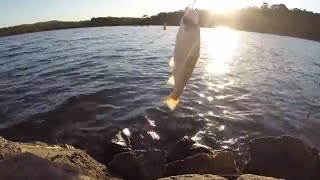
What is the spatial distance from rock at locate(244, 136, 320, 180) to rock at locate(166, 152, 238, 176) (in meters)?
0.68

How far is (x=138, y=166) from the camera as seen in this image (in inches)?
370

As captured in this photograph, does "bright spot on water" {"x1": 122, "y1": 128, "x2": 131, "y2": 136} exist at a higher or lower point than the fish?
lower

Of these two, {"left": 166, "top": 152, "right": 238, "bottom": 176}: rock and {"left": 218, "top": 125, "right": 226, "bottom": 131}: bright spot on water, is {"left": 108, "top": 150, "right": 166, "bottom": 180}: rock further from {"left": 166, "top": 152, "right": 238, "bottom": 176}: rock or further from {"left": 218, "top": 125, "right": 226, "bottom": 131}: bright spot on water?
{"left": 218, "top": 125, "right": 226, "bottom": 131}: bright spot on water

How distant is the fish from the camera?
15.9 feet

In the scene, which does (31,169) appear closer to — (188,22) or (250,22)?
(188,22)

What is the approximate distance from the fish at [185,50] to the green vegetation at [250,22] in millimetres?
76628

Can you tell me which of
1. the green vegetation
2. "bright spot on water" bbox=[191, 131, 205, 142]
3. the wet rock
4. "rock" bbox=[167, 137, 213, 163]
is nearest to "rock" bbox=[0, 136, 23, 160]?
the wet rock

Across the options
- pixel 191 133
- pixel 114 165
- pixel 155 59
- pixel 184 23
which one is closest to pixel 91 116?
pixel 191 133

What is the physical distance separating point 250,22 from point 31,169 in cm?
9295

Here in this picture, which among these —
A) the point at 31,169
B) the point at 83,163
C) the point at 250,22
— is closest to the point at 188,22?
the point at 31,169

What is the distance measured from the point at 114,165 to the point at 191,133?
16.0 ft

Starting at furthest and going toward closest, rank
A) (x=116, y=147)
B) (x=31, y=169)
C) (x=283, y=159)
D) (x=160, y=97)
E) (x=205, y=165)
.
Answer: (x=160, y=97) < (x=116, y=147) < (x=283, y=159) < (x=205, y=165) < (x=31, y=169)

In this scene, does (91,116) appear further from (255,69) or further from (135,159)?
(255,69)

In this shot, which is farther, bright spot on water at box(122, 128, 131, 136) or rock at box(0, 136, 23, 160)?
bright spot on water at box(122, 128, 131, 136)
